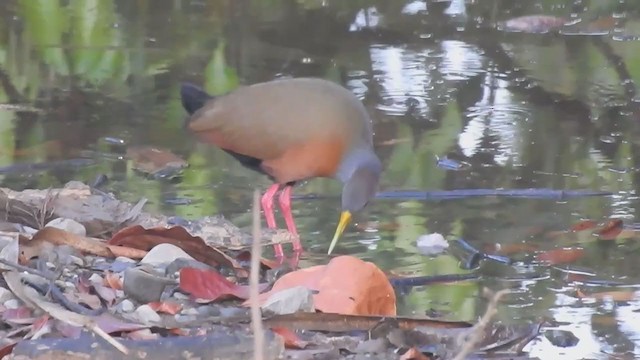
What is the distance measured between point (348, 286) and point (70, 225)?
94 cm

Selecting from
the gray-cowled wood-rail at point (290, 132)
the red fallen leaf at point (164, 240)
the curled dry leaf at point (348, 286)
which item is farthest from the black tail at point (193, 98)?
the curled dry leaf at point (348, 286)

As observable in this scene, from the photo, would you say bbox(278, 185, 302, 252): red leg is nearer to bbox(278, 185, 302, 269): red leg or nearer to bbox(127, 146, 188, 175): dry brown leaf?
bbox(278, 185, 302, 269): red leg

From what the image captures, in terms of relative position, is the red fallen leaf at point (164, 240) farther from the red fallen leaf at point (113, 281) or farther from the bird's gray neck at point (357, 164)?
the bird's gray neck at point (357, 164)

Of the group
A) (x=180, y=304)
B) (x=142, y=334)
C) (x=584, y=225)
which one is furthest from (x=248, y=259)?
(x=584, y=225)

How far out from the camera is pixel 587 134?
5.90 metres

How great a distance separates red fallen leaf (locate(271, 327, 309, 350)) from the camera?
9.71ft

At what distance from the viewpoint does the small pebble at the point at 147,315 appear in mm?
3016

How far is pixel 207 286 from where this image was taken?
329 centimetres

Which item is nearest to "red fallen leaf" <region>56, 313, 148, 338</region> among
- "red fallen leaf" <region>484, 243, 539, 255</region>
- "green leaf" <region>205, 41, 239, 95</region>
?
"red fallen leaf" <region>484, 243, 539, 255</region>

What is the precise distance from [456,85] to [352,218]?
2504mm

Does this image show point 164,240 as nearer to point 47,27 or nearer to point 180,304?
point 180,304

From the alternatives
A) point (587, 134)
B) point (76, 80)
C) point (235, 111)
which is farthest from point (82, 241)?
point (76, 80)

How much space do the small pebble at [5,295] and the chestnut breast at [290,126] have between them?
165 cm

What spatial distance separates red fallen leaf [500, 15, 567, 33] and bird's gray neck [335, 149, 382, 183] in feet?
14.5
